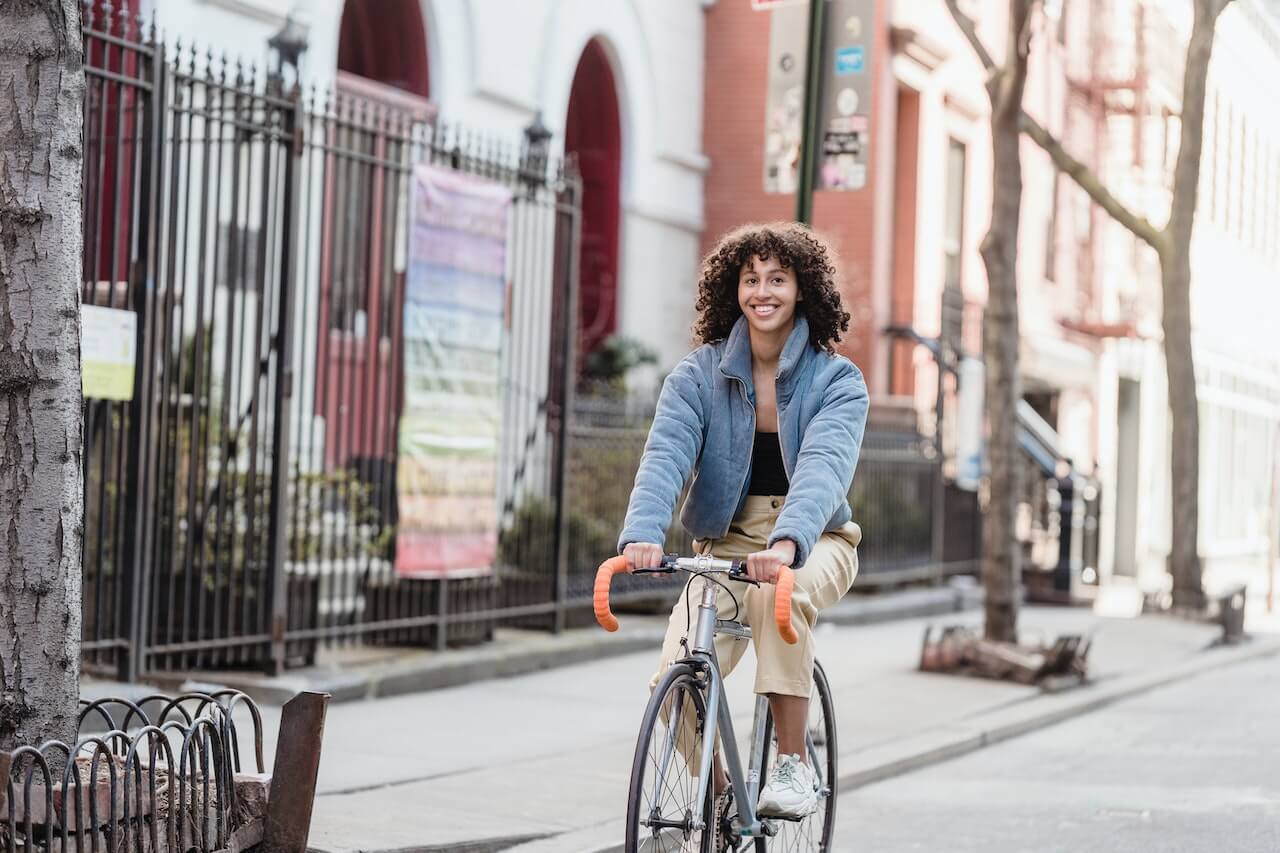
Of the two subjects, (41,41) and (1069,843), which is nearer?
(41,41)

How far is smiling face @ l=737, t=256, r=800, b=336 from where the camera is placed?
220 inches

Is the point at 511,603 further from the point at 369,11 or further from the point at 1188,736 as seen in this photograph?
the point at 369,11

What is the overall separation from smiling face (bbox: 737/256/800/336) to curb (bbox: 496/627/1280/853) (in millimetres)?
2143

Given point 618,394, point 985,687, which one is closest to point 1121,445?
point 618,394

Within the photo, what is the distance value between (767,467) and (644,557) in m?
0.73

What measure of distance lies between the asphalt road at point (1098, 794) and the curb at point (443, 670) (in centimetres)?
271

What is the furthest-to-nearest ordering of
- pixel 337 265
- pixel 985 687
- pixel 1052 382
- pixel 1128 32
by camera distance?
pixel 1128 32 → pixel 1052 382 → pixel 337 265 → pixel 985 687

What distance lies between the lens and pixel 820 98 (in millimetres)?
11203

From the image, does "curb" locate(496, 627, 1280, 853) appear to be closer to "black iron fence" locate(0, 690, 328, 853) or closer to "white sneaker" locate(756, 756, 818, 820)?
"black iron fence" locate(0, 690, 328, 853)

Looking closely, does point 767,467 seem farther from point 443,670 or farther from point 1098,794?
point 443,670

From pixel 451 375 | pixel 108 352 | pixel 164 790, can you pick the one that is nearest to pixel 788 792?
pixel 164 790

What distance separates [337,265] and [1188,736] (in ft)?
22.0

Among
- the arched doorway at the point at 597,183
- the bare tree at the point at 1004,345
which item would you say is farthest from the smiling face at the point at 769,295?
the arched doorway at the point at 597,183

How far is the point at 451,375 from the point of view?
36.2 feet
